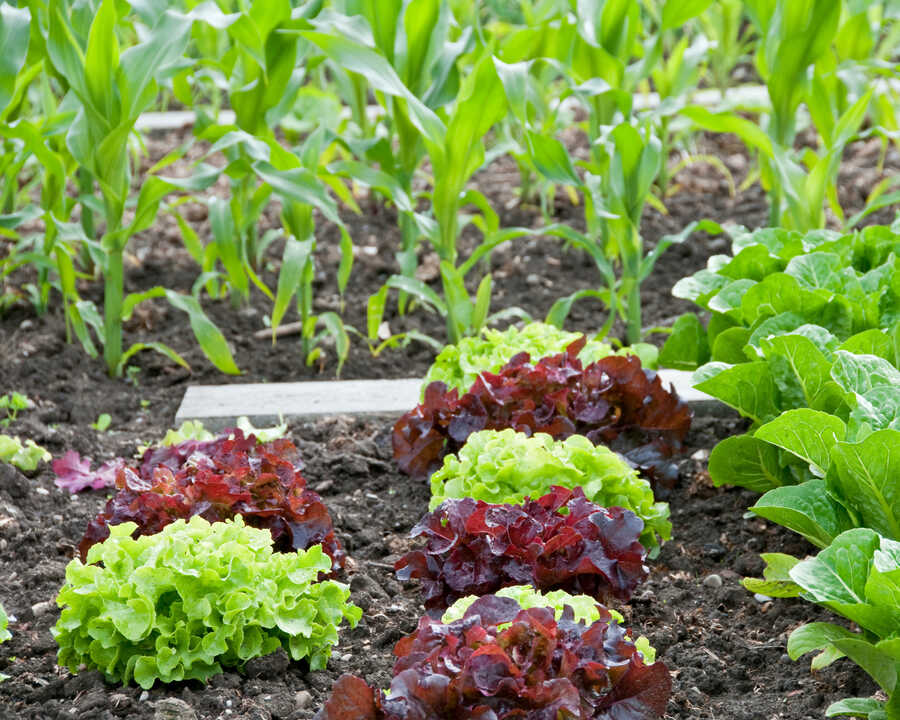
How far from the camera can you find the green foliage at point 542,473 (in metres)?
2.83

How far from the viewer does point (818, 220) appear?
14.6 feet

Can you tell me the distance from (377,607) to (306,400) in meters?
1.34

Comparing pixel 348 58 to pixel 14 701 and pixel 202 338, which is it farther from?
pixel 14 701

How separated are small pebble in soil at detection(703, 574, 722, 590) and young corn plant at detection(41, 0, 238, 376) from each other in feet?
6.51

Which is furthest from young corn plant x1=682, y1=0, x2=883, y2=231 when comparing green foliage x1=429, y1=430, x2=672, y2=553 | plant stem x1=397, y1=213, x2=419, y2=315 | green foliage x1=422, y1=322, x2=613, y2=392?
green foliage x1=429, y1=430, x2=672, y2=553

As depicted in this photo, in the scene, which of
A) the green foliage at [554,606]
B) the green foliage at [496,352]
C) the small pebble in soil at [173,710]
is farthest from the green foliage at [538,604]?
the green foliage at [496,352]

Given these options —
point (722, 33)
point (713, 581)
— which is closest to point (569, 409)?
point (713, 581)

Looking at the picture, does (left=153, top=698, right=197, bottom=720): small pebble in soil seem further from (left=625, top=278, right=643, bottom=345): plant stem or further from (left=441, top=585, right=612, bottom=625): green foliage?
(left=625, top=278, right=643, bottom=345): plant stem

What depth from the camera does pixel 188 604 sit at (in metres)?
2.38

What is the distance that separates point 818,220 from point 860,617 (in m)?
2.73

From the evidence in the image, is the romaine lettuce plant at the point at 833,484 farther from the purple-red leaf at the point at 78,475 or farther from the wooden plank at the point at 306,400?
the purple-red leaf at the point at 78,475

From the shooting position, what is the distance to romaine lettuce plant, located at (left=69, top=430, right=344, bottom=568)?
2.76 metres

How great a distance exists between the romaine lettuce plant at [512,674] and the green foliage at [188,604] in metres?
0.42

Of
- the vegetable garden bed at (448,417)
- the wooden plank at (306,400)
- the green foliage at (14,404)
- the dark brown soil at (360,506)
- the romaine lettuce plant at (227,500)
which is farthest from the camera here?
the green foliage at (14,404)
